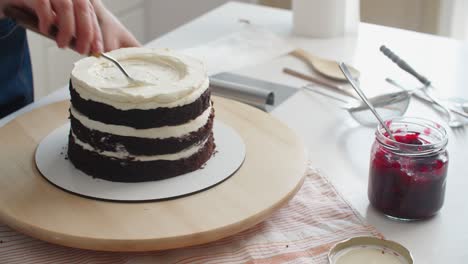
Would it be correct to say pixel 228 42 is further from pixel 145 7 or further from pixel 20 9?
pixel 145 7

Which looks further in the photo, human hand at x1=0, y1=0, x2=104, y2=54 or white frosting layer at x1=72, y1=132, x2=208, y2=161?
human hand at x1=0, y1=0, x2=104, y2=54

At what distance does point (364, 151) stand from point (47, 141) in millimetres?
523

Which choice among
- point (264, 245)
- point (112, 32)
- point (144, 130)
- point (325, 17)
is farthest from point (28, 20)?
point (325, 17)

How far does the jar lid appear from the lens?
0.88 metres

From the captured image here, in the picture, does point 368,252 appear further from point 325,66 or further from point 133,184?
point 325,66

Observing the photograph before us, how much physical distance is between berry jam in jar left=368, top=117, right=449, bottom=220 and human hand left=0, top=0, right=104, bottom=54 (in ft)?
1.59

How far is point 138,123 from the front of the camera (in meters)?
1.01

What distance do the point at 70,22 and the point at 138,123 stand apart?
9.9 inches

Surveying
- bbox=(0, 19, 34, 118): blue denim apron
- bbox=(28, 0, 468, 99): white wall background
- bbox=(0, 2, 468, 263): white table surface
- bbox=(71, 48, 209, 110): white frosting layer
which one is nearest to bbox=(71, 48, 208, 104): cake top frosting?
bbox=(71, 48, 209, 110): white frosting layer

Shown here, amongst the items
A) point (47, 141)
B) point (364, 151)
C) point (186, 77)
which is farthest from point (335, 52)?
point (47, 141)

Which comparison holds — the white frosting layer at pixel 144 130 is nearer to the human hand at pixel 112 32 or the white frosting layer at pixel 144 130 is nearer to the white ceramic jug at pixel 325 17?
the human hand at pixel 112 32

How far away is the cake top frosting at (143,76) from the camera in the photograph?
1.00 m

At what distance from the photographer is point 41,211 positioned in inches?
37.0

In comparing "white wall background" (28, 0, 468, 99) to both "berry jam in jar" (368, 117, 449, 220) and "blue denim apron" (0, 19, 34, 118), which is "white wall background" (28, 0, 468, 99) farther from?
"berry jam in jar" (368, 117, 449, 220)
